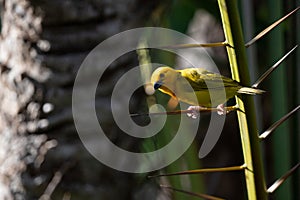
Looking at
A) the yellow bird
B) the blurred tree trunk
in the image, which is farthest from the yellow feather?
the blurred tree trunk

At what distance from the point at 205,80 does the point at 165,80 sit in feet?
Result: 0.05

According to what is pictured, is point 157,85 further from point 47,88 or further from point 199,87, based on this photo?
point 47,88

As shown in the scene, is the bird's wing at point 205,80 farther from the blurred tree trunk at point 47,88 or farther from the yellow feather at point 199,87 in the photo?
the blurred tree trunk at point 47,88

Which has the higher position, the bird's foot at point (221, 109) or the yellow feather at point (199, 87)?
the yellow feather at point (199, 87)

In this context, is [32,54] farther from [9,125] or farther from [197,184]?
[197,184]

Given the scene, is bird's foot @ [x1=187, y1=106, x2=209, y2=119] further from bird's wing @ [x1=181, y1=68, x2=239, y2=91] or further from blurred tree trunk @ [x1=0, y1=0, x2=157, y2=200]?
blurred tree trunk @ [x1=0, y1=0, x2=157, y2=200]

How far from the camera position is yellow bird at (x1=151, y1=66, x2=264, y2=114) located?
0.20 m

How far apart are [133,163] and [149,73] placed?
1.87 feet

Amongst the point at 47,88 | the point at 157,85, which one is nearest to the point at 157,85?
the point at 157,85

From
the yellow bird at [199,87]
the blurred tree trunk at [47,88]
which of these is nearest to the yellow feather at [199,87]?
the yellow bird at [199,87]

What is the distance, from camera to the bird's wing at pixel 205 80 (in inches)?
8.1

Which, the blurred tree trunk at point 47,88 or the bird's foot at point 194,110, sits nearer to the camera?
the bird's foot at point 194,110

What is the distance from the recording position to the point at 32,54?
0.74 m

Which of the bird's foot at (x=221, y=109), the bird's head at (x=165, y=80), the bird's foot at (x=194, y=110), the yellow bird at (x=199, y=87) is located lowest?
the bird's foot at (x=221, y=109)
